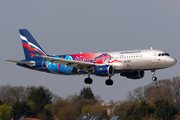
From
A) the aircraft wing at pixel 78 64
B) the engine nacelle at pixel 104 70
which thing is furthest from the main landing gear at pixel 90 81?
the engine nacelle at pixel 104 70

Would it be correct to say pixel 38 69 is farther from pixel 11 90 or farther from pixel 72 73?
pixel 11 90

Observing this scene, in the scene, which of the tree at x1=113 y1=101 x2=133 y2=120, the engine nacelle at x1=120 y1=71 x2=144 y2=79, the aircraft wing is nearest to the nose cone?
the engine nacelle at x1=120 y1=71 x2=144 y2=79

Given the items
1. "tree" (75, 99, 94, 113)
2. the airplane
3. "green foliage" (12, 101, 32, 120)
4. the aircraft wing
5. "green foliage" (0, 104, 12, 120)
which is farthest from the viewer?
"tree" (75, 99, 94, 113)

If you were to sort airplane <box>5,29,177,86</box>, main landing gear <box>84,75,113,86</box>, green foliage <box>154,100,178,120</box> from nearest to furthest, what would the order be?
airplane <box>5,29,177,86</box> → main landing gear <box>84,75,113,86</box> → green foliage <box>154,100,178,120</box>

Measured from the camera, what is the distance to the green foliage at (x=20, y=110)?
144 metres

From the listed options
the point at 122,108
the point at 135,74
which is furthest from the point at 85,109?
the point at 135,74

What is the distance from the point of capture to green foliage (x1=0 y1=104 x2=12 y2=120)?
144 metres

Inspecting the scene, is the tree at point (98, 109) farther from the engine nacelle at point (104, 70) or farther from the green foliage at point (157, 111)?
the engine nacelle at point (104, 70)

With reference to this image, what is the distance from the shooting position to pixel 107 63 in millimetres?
72875

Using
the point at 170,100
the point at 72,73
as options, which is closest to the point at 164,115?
the point at 170,100

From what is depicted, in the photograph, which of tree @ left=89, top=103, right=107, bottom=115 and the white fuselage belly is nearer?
the white fuselage belly

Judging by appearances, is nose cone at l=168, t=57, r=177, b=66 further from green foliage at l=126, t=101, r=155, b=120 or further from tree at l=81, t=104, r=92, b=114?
tree at l=81, t=104, r=92, b=114

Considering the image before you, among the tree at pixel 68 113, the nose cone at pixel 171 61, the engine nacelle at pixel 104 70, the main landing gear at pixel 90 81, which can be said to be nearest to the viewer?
the nose cone at pixel 171 61

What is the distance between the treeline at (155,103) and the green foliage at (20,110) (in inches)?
1319
